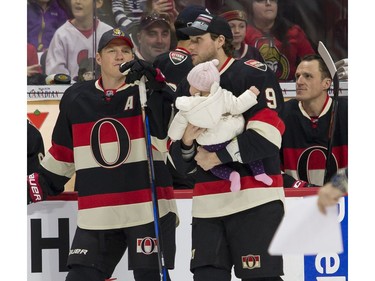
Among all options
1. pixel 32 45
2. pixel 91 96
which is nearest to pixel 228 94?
pixel 91 96

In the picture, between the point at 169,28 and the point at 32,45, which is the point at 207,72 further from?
the point at 32,45

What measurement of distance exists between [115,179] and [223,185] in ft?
1.36

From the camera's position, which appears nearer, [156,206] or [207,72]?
[207,72]

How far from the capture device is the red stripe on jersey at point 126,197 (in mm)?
3445

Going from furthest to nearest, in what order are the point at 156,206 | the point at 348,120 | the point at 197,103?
1. the point at 348,120
2. the point at 156,206
3. the point at 197,103

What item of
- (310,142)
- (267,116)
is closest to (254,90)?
(267,116)

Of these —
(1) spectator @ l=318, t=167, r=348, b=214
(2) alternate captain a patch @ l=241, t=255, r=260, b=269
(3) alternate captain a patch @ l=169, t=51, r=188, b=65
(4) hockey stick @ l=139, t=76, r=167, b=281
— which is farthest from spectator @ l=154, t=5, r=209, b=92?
(1) spectator @ l=318, t=167, r=348, b=214

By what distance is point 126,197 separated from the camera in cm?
345

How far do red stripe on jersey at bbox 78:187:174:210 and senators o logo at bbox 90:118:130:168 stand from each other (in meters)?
0.10

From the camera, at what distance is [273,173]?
3.24 metres

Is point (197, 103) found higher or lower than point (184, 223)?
higher

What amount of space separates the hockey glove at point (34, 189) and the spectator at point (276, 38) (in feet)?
2.83

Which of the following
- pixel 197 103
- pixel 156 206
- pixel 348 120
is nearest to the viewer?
pixel 197 103

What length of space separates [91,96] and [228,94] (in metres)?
0.55
